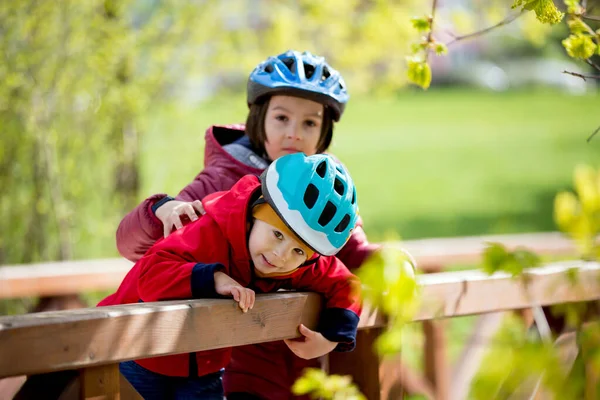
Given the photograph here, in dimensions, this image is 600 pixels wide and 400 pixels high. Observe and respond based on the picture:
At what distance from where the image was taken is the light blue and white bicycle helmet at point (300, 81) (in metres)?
3.20

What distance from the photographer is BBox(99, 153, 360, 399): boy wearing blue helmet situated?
242 centimetres

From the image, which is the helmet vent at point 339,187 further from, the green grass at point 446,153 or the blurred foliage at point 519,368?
the green grass at point 446,153

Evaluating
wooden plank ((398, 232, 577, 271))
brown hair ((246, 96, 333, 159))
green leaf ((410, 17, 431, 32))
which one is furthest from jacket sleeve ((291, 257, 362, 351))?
wooden plank ((398, 232, 577, 271))

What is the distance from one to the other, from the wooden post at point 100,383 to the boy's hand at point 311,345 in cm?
65

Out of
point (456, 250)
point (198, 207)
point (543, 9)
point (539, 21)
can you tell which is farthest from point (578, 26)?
point (456, 250)

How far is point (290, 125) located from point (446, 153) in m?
21.6

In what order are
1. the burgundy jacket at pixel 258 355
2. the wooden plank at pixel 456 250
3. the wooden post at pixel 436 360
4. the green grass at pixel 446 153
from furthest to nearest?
the green grass at pixel 446 153, the wooden post at pixel 436 360, the wooden plank at pixel 456 250, the burgundy jacket at pixel 258 355

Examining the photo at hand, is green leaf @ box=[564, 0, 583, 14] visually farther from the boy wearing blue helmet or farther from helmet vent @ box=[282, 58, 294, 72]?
helmet vent @ box=[282, 58, 294, 72]

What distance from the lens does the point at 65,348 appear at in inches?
78.1

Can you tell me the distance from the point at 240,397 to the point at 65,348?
51.8 inches

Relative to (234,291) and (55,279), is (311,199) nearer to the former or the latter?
(234,291)

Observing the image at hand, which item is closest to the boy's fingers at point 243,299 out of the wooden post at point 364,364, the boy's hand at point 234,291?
the boy's hand at point 234,291

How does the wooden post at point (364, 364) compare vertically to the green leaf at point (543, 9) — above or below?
below

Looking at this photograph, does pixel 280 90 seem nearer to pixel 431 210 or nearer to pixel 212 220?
pixel 212 220
